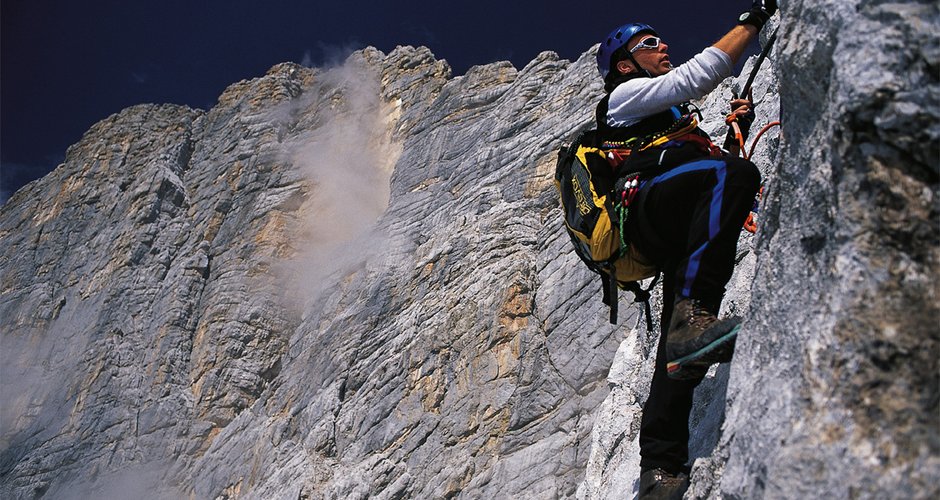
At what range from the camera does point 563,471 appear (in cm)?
1945

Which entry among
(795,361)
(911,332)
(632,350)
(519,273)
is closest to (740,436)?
(795,361)

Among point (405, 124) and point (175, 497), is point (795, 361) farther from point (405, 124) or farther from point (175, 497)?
point (405, 124)

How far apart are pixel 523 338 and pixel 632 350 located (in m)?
15.9

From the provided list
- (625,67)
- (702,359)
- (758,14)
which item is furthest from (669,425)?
(758,14)

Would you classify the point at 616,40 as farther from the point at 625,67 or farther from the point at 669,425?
the point at 669,425

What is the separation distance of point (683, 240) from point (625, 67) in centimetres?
127

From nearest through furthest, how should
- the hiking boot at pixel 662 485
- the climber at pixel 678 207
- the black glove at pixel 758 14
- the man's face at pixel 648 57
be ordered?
the climber at pixel 678 207, the hiking boot at pixel 662 485, the black glove at pixel 758 14, the man's face at pixel 648 57

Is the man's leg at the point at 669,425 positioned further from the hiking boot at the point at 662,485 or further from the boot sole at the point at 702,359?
the boot sole at the point at 702,359

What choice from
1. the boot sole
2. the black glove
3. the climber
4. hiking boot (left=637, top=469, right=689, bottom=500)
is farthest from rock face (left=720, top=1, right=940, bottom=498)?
the black glove

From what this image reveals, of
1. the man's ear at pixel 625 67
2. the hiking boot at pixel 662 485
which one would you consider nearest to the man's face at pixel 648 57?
the man's ear at pixel 625 67

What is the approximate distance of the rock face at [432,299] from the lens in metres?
2.33

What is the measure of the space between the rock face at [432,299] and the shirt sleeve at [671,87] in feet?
2.74

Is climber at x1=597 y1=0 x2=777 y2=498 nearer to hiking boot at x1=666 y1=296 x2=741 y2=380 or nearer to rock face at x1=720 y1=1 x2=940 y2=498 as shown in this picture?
hiking boot at x1=666 y1=296 x2=741 y2=380

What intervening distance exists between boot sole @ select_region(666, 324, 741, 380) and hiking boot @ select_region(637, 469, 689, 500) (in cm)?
57
